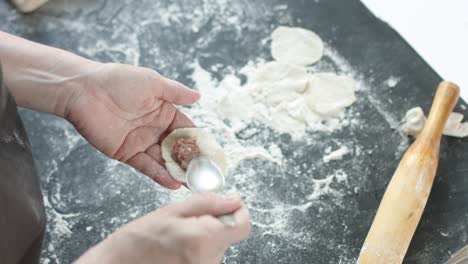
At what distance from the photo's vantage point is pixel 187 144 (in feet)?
4.08

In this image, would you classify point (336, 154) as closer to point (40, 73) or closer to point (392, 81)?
point (392, 81)

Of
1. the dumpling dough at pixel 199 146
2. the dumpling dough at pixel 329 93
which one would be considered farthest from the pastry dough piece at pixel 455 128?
the dumpling dough at pixel 199 146

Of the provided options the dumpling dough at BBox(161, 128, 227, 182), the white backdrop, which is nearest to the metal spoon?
the dumpling dough at BBox(161, 128, 227, 182)

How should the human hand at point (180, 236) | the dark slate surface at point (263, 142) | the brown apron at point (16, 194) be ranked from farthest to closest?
the dark slate surface at point (263, 142) < the brown apron at point (16, 194) < the human hand at point (180, 236)

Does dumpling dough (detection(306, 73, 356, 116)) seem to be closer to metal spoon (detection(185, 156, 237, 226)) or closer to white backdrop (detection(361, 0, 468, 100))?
white backdrop (detection(361, 0, 468, 100))

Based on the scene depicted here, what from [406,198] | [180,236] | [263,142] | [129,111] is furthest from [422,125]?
[180,236]

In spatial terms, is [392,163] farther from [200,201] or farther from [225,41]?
[200,201]

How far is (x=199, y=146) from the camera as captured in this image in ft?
4.29

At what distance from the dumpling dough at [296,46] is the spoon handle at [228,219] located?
2.67 feet

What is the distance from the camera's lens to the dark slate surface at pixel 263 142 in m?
1.33

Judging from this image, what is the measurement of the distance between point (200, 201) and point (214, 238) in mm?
69

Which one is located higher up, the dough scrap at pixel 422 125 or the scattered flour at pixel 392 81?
the scattered flour at pixel 392 81

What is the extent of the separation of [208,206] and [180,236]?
67 mm

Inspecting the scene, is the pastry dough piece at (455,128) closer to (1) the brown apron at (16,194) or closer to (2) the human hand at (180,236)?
(2) the human hand at (180,236)
